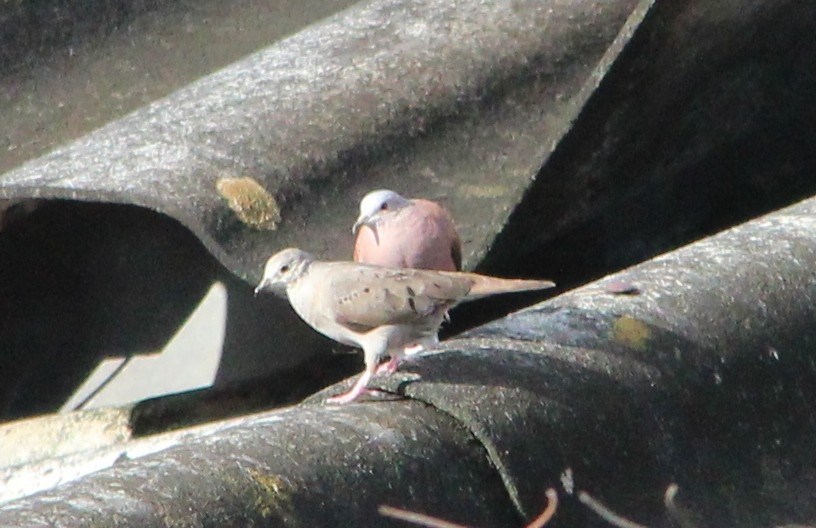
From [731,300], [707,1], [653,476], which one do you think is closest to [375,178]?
[707,1]

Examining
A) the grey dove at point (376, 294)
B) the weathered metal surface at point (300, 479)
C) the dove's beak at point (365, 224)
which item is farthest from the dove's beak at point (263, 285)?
the weathered metal surface at point (300, 479)

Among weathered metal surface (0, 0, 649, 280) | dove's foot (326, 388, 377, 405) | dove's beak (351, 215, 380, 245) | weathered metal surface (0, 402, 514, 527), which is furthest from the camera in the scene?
dove's beak (351, 215, 380, 245)

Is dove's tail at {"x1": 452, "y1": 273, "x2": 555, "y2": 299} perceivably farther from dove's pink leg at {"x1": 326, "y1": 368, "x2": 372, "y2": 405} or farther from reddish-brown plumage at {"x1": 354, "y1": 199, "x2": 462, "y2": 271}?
dove's pink leg at {"x1": 326, "y1": 368, "x2": 372, "y2": 405}

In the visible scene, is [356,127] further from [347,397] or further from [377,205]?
[347,397]

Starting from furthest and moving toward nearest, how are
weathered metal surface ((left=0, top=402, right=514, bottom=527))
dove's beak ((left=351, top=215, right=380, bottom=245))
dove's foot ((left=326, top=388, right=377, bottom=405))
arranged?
dove's beak ((left=351, top=215, right=380, bottom=245))
dove's foot ((left=326, top=388, right=377, bottom=405))
weathered metal surface ((left=0, top=402, right=514, bottom=527))

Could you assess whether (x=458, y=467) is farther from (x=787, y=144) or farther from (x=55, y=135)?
(x=55, y=135)

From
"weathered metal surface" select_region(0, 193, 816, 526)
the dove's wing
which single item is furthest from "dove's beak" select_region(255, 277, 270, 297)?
"weathered metal surface" select_region(0, 193, 816, 526)

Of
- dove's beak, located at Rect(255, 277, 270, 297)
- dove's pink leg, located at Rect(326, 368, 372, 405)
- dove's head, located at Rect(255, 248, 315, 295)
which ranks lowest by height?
dove's beak, located at Rect(255, 277, 270, 297)

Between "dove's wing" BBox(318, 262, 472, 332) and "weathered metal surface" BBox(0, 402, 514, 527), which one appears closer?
"weathered metal surface" BBox(0, 402, 514, 527)

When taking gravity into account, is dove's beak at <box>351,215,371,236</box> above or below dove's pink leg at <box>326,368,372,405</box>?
below
